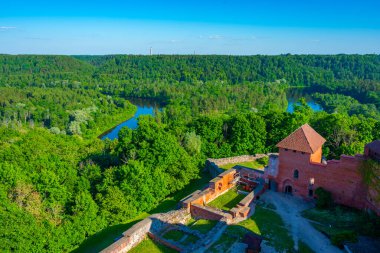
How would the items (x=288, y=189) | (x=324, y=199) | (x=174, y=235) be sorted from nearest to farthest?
(x=174, y=235)
(x=324, y=199)
(x=288, y=189)

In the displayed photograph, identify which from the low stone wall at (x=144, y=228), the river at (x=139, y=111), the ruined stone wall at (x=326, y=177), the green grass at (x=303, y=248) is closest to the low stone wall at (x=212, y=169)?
the ruined stone wall at (x=326, y=177)

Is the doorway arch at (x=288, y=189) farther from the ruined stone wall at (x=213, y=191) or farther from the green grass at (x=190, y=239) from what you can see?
the green grass at (x=190, y=239)

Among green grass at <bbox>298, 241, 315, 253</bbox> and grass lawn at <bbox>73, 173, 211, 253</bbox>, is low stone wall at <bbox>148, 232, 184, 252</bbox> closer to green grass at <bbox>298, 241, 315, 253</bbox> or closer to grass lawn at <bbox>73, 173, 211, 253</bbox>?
grass lawn at <bbox>73, 173, 211, 253</bbox>

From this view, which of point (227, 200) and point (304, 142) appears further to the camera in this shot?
point (227, 200)

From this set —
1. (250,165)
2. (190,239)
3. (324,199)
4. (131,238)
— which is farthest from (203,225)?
(250,165)

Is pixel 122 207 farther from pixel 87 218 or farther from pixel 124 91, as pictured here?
pixel 124 91

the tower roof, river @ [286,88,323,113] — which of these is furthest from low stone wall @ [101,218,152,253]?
river @ [286,88,323,113]

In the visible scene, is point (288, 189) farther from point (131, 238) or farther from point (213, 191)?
point (131, 238)
